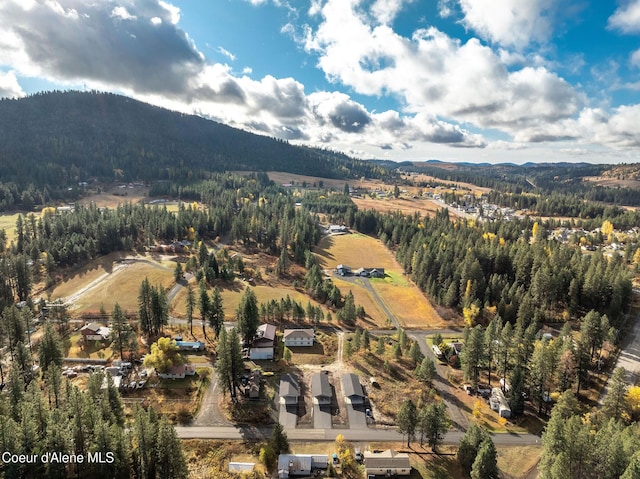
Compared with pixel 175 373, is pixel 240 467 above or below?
below

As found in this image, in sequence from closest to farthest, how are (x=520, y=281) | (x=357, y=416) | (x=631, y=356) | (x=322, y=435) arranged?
(x=322, y=435), (x=357, y=416), (x=631, y=356), (x=520, y=281)

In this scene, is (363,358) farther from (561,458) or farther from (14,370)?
(14,370)

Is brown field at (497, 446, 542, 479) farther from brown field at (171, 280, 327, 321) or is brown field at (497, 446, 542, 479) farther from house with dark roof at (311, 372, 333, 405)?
brown field at (171, 280, 327, 321)

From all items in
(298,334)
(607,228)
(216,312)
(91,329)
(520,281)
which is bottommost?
(91,329)

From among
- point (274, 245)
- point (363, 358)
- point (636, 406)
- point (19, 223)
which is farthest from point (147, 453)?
point (19, 223)

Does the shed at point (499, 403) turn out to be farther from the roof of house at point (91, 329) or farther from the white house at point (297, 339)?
the roof of house at point (91, 329)

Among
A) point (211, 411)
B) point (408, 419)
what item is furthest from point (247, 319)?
point (408, 419)

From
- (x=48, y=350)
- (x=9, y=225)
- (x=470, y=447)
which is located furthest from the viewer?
(x=9, y=225)

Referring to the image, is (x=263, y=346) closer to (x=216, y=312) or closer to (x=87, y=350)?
(x=216, y=312)
